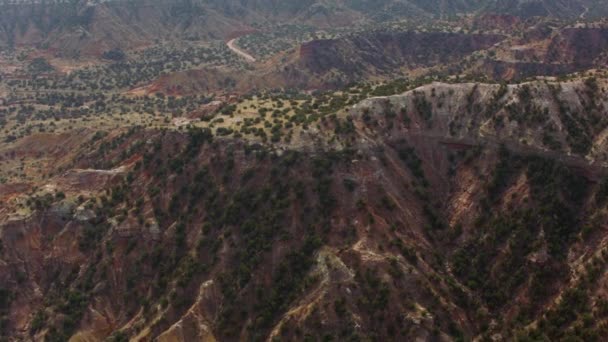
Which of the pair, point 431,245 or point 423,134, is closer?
point 431,245

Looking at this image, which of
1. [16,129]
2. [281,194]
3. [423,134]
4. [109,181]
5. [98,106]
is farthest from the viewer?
[98,106]

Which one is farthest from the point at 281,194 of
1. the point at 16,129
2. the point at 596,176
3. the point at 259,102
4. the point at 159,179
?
the point at 16,129

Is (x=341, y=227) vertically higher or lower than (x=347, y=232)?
higher

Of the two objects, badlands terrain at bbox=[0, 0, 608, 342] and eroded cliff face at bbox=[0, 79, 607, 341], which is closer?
badlands terrain at bbox=[0, 0, 608, 342]

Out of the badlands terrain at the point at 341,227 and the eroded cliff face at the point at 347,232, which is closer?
the badlands terrain at the point at 341,227

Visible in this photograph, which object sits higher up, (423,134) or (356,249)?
(423,134)

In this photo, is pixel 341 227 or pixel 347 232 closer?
pixel 347 232

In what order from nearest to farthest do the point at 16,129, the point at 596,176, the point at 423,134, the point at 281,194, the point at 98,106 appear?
the point at 596,176, the point at 281,194, the point at 423,134, the point at 16,129, the point at 98,106

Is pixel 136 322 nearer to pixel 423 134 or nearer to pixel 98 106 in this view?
pixel 423 134
